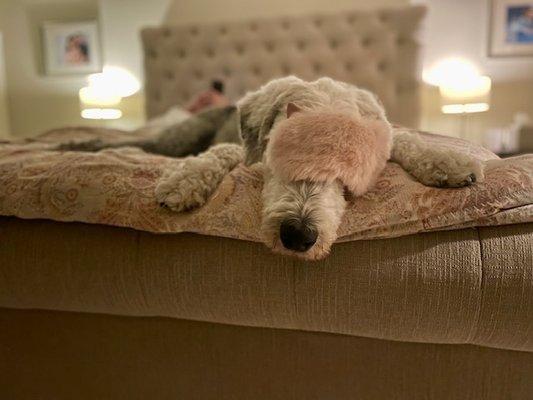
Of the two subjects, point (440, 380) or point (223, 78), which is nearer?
point (440, 380)

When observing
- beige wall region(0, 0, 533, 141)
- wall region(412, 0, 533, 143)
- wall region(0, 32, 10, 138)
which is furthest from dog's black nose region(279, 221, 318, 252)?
wall region(0, 32, 10, 138)

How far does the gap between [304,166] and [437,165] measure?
37cm

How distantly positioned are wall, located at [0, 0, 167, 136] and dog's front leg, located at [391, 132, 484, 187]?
389 centimetres

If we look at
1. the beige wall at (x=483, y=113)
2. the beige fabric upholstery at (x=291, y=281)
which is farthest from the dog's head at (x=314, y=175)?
the beige wall at (x=483, y=113)

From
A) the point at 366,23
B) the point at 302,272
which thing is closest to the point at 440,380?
the point at 302,272

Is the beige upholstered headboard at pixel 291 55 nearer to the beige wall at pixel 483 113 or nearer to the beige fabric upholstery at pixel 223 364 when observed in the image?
the beige wall at pixel 483 113

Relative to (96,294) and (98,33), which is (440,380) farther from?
(98,33)

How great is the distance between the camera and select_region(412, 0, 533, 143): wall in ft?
12.6

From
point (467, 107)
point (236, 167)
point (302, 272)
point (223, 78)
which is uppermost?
point (223, 78)

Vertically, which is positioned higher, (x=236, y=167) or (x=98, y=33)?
(x=98, y=33)

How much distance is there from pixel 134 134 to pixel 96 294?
1.97 m

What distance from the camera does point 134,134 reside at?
294 cm

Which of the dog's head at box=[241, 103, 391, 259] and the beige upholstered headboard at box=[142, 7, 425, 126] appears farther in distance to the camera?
the beige upholstered headboard at box=[142, 7, 425, 126]

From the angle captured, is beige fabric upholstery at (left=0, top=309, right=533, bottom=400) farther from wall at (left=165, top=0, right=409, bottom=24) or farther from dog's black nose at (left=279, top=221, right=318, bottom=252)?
wall at (left=165, top=0, right=409, bottom=24)
